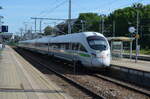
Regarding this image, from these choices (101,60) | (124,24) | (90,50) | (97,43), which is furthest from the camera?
(124,24)

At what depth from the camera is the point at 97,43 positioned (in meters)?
28.5

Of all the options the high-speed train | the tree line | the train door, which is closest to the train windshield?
the high-speed train

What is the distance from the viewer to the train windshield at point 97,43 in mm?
28225

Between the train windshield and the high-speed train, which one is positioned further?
the train windshield

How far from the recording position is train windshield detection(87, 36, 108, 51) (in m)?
28.2

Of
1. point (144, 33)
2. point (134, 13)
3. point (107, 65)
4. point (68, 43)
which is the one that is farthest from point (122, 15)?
point (107, 65)

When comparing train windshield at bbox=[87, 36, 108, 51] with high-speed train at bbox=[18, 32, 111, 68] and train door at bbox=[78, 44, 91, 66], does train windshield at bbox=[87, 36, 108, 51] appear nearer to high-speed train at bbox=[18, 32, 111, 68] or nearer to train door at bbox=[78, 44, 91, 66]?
high-speed train at bbox=[18, 32, 111, 68]

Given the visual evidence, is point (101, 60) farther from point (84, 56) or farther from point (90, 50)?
point (84, 56)

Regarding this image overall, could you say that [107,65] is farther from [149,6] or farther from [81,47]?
[149,6]

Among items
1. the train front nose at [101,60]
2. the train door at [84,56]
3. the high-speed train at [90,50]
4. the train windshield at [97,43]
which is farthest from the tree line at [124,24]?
the train front nose at [101,60]

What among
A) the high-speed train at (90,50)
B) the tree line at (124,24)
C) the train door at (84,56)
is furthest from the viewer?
the tree line at (124,24)

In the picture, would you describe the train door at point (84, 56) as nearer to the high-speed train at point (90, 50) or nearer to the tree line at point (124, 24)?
the high-speed train at point (90, 50)

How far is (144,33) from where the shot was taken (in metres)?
109

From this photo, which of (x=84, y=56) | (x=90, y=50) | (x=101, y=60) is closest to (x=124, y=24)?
(x=84, y=56)
